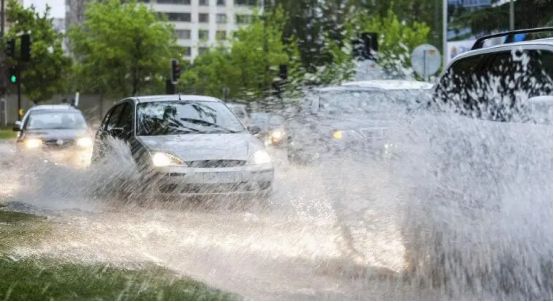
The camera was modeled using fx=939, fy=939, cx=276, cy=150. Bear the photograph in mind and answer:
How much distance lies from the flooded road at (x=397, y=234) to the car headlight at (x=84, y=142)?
9563 mm

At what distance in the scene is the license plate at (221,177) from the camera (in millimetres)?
10188

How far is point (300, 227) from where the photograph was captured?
27.1 ft

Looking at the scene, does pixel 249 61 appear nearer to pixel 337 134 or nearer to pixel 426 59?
pixel 426 59

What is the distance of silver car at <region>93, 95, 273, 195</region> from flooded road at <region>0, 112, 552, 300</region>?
1.11m

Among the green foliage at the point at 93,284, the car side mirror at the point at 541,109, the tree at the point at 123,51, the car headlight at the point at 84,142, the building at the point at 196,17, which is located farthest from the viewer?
the building at the point at 196,17

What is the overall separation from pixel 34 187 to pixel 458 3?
2086 centimetres

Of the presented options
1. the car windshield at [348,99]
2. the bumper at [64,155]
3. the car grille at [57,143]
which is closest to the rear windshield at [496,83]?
the car windshield at [348,99]

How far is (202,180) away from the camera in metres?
10.2

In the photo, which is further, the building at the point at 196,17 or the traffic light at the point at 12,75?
the building at the point at 196,17

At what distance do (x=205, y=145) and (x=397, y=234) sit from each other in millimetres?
4652

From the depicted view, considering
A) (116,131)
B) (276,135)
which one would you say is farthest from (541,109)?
(276,135)

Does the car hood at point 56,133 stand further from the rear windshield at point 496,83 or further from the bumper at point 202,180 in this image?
the rear windshield at point 496,83

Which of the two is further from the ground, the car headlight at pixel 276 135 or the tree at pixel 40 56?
the tree at pixel 40 56

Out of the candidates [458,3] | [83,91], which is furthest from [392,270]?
[83,91]
